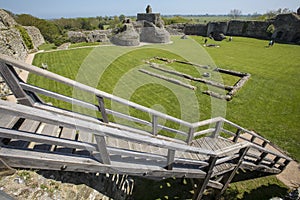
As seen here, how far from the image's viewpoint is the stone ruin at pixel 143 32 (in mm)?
24438

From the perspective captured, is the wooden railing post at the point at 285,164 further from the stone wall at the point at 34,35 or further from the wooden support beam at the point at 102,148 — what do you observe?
the stone wall at the point at 34,35

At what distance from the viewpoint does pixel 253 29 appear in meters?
33.4

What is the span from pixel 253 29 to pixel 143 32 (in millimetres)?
24338

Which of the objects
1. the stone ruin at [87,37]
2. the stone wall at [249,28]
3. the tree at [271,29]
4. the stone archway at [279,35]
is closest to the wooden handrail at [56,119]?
the stone ruin at [87,37]

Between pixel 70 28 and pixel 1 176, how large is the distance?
49.8 metres

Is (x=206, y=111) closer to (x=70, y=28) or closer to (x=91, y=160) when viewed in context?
(x=91, y=160)

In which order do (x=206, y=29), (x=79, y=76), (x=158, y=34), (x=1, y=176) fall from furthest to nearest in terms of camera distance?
(x=206, y=29)
(x=158, y=34)
(x=79, y=76)
(x=1, y=176)

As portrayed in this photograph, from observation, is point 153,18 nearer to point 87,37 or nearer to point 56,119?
point 87,37

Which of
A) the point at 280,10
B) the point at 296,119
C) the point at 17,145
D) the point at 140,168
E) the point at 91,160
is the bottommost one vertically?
the point at 296,119

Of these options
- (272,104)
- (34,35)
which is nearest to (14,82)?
(272,104)

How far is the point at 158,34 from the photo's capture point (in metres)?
26.9

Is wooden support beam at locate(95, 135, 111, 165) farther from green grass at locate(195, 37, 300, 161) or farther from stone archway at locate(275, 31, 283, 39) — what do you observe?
stone archway at locate(275, 31, 283, 39)

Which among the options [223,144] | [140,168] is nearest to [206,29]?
[223,144]

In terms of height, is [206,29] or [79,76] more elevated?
[206,29]
